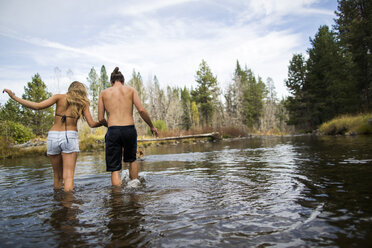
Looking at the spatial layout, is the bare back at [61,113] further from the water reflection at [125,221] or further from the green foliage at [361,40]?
the green foliage at [361,40]

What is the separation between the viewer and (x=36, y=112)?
26359mm

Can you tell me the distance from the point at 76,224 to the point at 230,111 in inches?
1814

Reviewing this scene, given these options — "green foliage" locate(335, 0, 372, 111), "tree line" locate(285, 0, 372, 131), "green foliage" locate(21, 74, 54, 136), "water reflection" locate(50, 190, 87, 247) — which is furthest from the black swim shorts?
"green foliage" locate(21, 74, 54, 136)

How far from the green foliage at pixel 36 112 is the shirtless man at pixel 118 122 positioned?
26.8 metres

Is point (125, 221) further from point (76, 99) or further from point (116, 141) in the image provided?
point (76, 99)

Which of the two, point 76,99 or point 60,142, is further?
point 76,99

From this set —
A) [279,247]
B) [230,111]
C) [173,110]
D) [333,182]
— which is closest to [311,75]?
[230,111]

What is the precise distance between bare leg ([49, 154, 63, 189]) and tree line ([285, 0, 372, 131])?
82.4ft

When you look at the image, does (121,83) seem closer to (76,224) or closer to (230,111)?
(76,224)

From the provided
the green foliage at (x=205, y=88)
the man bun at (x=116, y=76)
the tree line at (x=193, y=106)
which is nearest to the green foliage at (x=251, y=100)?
the tree line at (x=193, y=106)

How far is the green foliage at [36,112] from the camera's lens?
25867mm

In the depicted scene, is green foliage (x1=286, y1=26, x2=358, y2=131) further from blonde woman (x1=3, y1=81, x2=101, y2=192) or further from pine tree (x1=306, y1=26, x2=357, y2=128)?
blonde woman (x1=3, y1=81, x2=101, y2=192)

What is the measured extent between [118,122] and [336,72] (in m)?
37.2

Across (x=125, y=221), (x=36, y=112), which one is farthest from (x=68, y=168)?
(x=36, y=112)
